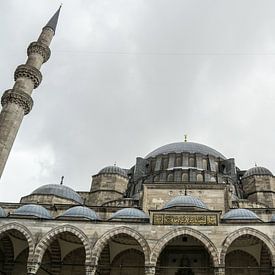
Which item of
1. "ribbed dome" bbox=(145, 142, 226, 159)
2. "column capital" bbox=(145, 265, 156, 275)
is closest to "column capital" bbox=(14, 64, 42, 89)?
"ribbed dome" bbox=(145, 142, 226, 159)

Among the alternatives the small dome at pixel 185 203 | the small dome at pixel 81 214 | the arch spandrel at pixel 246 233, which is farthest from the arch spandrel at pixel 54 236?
the arch spandrel at pixel 246 233

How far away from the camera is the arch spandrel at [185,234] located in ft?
42.5

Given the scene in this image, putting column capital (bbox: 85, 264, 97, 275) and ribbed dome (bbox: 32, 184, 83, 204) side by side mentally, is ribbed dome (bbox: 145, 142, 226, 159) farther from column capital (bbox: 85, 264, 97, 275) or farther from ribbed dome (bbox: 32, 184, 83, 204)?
column capital (bbox: 85, 264, 97, 275)

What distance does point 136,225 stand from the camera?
13.8 metres

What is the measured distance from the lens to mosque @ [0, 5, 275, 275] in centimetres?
1345

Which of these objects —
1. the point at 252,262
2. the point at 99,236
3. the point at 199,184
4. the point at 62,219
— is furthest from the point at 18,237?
the point at 252,262

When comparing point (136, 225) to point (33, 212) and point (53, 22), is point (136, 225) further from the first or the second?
point (53, 22)

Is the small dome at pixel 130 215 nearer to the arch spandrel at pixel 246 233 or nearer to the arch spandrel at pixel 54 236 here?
the arch spandrel at pixel 54 236

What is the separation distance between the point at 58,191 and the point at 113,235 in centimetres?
710

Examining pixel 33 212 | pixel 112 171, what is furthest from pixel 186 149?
pixel 33 212

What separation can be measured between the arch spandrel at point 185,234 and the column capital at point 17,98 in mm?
9867

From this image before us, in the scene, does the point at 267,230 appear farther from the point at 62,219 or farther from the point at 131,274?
the point at 62,219

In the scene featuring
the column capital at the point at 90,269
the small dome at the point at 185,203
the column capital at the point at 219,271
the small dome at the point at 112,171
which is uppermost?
the small dome at the point at 112,171

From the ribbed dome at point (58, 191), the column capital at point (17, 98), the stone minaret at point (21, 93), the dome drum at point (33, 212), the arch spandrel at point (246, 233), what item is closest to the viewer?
the arch spandrel at point (246, 233)
